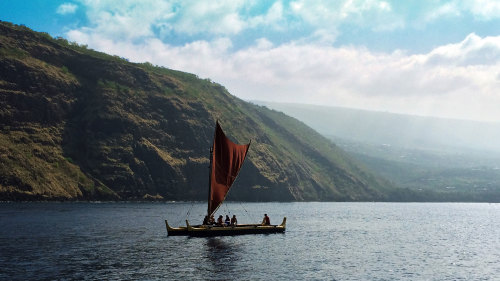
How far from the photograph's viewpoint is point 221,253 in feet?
166

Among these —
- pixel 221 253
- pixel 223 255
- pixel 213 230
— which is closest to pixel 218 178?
pixel 213 230

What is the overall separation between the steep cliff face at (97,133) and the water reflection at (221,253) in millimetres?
81144

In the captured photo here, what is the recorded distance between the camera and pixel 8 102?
14125cm

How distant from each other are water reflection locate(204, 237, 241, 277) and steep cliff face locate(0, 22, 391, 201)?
81.1 metres

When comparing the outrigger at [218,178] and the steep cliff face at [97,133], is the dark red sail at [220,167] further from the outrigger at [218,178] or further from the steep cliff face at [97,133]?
the steep cliff face at [97,133]

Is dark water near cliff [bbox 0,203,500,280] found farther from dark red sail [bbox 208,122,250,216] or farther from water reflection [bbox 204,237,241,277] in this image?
dark red sail [bbox 208,122,250,216]

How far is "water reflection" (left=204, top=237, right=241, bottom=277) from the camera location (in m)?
42.7

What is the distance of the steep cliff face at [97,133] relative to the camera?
131 metres

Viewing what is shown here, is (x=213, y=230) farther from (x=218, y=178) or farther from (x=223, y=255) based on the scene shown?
(x=223, y=255)

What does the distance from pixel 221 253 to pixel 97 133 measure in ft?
381

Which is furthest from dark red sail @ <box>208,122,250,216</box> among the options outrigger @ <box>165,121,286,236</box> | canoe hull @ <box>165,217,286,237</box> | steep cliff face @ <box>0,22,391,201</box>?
steep cliff face @ <box>0,22,391,201</box>

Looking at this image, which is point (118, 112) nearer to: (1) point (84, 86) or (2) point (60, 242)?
(1) point (84, 86)

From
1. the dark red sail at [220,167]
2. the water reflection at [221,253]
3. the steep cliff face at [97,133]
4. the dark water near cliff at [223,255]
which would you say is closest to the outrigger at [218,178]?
the dark red sail at [220,167]

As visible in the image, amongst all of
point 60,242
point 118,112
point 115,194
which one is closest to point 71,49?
point 118,112
